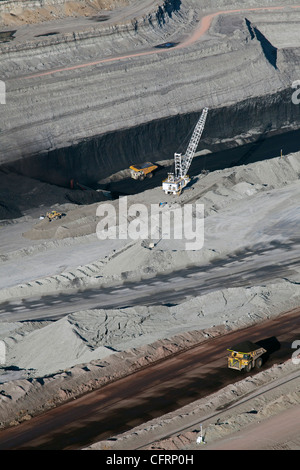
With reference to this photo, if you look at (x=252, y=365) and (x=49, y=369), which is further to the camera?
(x=49, y=369)

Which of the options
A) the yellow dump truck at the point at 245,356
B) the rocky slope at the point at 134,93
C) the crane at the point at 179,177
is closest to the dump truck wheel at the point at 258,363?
the yellow dump truck at the point at 245,356

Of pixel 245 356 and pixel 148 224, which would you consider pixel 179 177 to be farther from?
pixel 245 356

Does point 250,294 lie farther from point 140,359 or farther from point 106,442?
point 106,442

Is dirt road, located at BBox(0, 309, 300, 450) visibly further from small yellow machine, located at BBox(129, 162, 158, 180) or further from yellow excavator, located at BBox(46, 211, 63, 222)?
small yellow machine, located at BBox(129, 162, 158, 180)

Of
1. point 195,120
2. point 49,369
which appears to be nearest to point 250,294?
point 49,369

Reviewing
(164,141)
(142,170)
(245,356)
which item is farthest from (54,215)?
(245,356)

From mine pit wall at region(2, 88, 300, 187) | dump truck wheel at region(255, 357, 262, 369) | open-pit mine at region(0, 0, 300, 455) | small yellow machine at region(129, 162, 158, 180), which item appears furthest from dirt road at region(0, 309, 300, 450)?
mine pit wall at region(2, 88, 300, 187)
